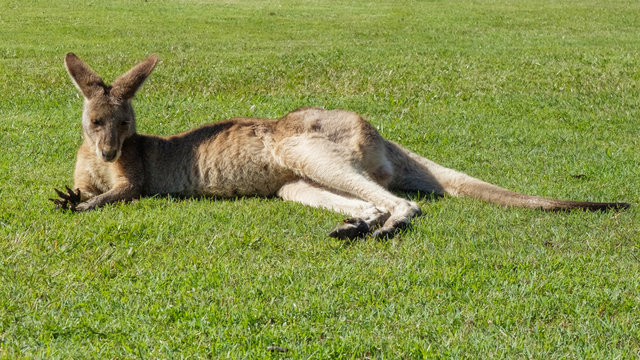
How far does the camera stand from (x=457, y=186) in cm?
603

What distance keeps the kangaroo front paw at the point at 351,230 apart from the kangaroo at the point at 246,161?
71cm

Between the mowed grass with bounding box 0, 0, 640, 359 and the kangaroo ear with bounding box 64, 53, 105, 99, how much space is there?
0.93m

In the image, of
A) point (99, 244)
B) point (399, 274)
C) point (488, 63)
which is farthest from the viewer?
point (488, 63)

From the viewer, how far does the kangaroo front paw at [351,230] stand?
479cm

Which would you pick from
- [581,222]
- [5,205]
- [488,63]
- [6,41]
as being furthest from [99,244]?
[6,41]

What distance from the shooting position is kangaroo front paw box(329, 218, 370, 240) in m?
4.79

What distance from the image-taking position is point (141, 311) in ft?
12.2

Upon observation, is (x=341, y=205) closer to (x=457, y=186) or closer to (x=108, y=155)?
(x=457, y=186)

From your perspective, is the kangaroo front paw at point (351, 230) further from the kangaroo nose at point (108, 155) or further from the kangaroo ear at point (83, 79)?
the kangaroo ear at point (83, 79)

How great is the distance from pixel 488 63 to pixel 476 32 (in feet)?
20.3

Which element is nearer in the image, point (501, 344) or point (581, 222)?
point (501, 344)

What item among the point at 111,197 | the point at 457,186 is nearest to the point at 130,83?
the point at 111,197

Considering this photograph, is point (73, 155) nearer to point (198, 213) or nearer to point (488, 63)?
point (198, 213)

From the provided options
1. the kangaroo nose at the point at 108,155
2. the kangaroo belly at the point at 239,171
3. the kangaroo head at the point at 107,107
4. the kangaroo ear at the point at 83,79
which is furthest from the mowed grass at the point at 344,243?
the kangaroo ear at the point at 83,79
